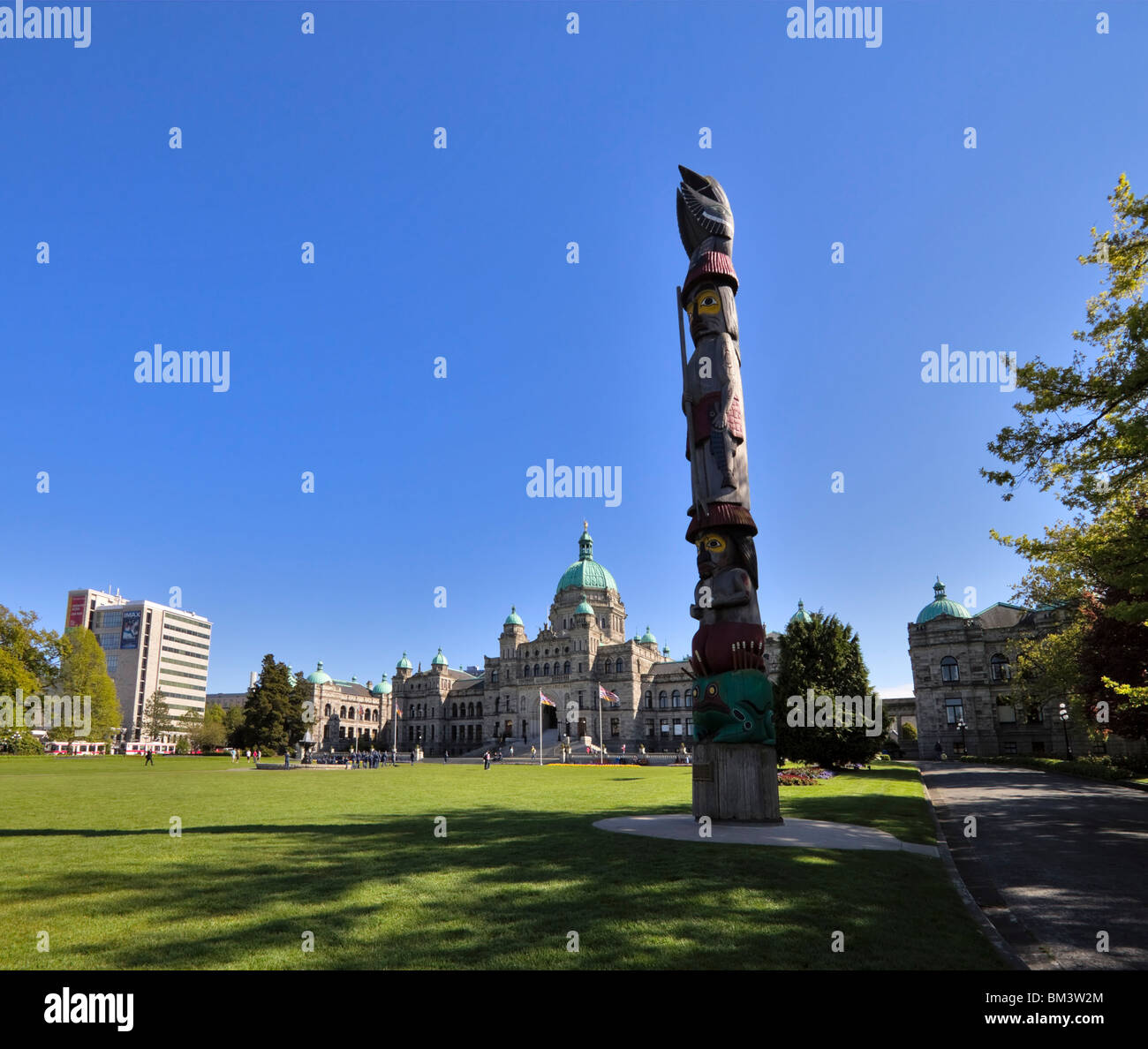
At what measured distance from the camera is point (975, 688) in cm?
6906

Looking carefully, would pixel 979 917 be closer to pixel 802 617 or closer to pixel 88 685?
pixel 802 617

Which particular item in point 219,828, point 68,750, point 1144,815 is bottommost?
point 68,750

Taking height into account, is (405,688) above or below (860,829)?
below

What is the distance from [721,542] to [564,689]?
83785mm

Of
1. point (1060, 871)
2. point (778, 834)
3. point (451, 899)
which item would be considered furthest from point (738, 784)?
point (451, 899)

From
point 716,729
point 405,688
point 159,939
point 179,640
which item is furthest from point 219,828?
point 179,640

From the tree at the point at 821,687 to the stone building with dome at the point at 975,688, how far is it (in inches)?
1306

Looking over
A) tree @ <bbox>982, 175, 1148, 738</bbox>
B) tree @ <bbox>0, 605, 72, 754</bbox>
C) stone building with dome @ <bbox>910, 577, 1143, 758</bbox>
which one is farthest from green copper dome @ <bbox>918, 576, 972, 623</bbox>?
tree @ <bbox>0, 605, 72, 754</bbox>

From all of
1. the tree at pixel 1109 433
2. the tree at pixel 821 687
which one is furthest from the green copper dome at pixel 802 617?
the tree at pixel 1109 433

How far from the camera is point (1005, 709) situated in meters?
67.9
